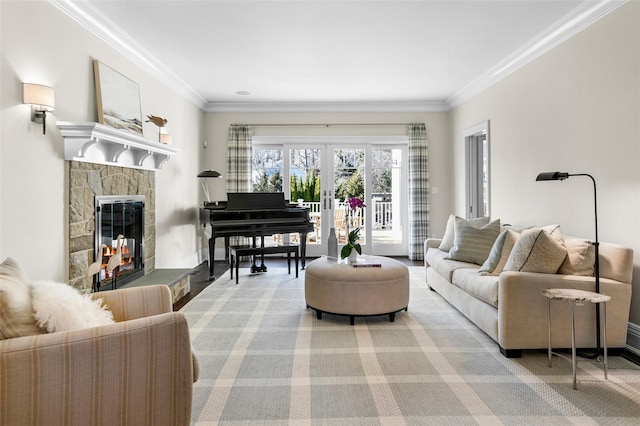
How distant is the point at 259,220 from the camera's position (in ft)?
16.7

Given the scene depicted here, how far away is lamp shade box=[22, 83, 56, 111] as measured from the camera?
2428mm

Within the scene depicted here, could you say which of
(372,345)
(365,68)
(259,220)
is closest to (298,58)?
(365,68)

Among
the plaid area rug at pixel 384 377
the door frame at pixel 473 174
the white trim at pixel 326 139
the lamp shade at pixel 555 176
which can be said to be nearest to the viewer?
the plaid area rug at pixel 384 377

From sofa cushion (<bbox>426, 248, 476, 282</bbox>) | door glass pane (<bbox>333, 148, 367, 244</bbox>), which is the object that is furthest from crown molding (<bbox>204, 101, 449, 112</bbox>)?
sofa cushion (<bbox>426, 248, 476, 282</bbox>)

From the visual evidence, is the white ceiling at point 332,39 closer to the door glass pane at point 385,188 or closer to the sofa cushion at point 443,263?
the door glass pane at point 385,188

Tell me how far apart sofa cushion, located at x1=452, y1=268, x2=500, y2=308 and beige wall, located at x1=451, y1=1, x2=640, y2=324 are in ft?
3.09

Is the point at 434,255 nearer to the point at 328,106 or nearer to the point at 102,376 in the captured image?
the point at 328,106

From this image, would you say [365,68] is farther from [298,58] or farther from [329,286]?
[329,286]

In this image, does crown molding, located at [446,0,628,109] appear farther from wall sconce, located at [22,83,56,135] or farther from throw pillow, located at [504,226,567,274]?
wall sconce, located at [22,83,56,135]

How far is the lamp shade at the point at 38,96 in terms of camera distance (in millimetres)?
2428

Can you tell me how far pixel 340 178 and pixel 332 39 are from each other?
10.2 feet

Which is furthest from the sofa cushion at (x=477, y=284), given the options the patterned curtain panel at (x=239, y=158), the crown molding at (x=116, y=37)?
the patterned curtain panel at (x=239, y=158)

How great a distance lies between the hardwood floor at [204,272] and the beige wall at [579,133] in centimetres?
249

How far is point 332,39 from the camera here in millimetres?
3590
